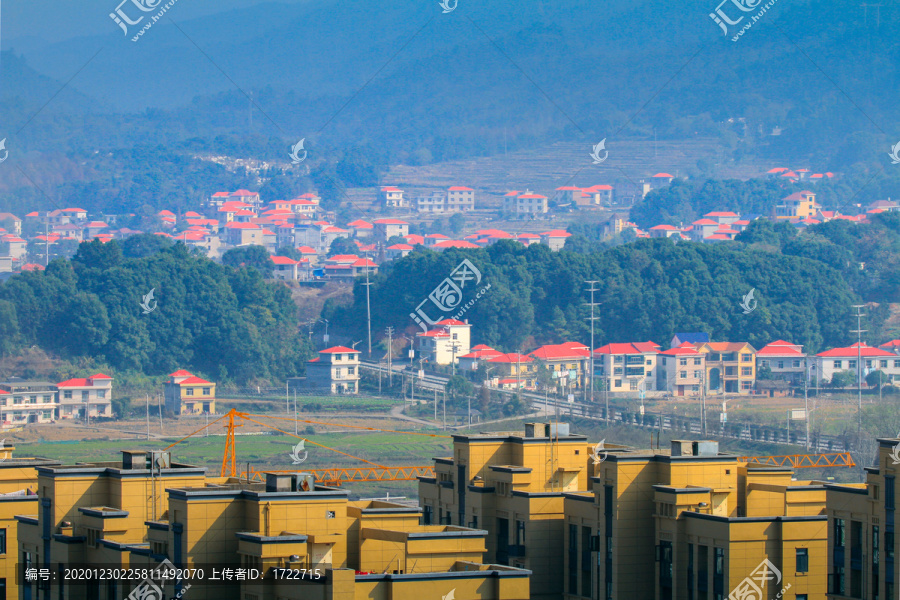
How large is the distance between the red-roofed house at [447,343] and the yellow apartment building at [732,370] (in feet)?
31.6

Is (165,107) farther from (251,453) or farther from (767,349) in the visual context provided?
(251,453)

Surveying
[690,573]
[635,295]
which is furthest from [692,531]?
[635,295]

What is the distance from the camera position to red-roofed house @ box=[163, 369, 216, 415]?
56.1 meters

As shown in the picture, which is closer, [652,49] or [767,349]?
[767,349]

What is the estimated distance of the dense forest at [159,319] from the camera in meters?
63.8

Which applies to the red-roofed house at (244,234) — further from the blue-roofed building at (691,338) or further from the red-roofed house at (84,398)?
the red-roofed house at (84,398)

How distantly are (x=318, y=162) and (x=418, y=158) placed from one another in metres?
21.5

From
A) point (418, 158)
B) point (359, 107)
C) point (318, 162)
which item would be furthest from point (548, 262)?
point (359, 107)

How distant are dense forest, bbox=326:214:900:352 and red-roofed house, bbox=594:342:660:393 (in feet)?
15.5

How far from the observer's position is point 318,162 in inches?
5448

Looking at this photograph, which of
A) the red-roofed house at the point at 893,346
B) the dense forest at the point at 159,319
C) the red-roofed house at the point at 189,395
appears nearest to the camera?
the red-roofed house at the point at 189,395

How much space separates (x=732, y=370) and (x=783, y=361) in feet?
7.34

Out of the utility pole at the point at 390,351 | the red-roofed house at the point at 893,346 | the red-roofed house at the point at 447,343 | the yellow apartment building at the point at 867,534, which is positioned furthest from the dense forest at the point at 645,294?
the yellow apartment building at the point at 867,534

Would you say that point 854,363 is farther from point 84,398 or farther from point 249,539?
point 249,539
